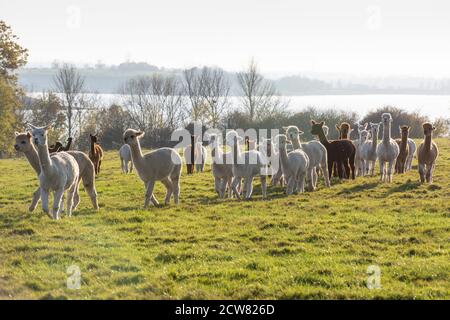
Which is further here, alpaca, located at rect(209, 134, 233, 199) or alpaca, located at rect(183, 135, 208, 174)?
alpaca, located at rect(183, 135, 208, 174)

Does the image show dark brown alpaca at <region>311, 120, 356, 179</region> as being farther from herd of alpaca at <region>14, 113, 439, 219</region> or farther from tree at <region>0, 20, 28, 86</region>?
tree at <region>0, 20, 28, 86</region>

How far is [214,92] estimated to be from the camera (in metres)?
61.5

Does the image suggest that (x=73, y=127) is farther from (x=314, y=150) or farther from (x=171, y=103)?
(x=314, y=150)

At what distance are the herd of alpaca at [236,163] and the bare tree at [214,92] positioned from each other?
1385 inches

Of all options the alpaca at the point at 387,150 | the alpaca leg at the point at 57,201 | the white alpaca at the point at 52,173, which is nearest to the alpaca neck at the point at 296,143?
the alpaca at the point at 387,150

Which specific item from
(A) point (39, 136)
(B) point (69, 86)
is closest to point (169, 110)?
(B) point (69, 86)

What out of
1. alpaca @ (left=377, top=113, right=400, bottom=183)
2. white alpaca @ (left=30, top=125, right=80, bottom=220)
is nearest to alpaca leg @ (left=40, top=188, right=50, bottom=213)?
white alpaca @ (left=30, top=125, right=80, bottom=220)

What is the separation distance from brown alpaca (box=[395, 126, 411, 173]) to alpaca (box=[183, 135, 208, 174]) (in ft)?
24.4

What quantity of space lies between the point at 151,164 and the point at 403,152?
9.78 meters

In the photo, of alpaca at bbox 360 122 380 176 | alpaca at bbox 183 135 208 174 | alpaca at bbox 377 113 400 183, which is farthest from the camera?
alpaca at bbox 183 135 208 174

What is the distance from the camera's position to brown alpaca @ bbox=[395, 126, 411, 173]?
1800 centimetres

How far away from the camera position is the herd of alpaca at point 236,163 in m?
10.9

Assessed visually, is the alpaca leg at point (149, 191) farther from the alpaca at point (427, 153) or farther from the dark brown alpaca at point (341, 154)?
the alpaca at point (427, 153)
